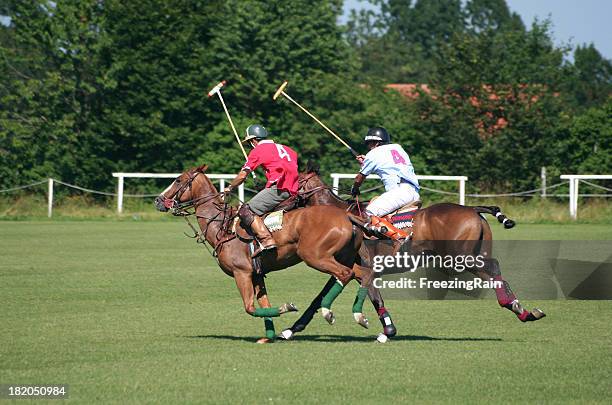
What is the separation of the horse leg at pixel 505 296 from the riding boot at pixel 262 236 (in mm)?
2733

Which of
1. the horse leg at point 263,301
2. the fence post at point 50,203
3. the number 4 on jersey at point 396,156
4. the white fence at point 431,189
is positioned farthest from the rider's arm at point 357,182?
the fence post at point 50,203

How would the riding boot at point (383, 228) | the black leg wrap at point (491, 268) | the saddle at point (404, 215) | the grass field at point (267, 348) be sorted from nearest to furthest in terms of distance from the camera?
the grass field at point (267, 348) < the riding boot at point (383, 228) < the black leg wrap at point (491, 268) < the saddle at point (404, 215)

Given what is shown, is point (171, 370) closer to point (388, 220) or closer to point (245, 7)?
point (388, 220)

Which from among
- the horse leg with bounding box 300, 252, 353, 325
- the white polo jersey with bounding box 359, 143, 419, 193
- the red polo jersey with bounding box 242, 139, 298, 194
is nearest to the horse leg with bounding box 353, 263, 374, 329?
the horse leg with bounding box 300, 252, 353, 325

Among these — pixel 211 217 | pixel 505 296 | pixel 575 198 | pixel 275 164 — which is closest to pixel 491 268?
pixel 505 296

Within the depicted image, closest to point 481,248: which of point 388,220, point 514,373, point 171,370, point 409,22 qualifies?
point 388,220

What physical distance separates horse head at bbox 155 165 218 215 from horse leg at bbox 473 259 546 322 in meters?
3.50

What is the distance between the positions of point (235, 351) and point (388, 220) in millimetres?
A: 2909

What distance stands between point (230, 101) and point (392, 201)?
3539 centimetres

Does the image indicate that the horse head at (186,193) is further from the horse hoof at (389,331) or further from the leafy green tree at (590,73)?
the leafy green tree at (590,73)

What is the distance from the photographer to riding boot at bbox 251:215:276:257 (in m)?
12.8

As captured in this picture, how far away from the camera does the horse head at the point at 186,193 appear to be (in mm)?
13781

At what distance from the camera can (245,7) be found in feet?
161

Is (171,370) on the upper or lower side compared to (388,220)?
lower
